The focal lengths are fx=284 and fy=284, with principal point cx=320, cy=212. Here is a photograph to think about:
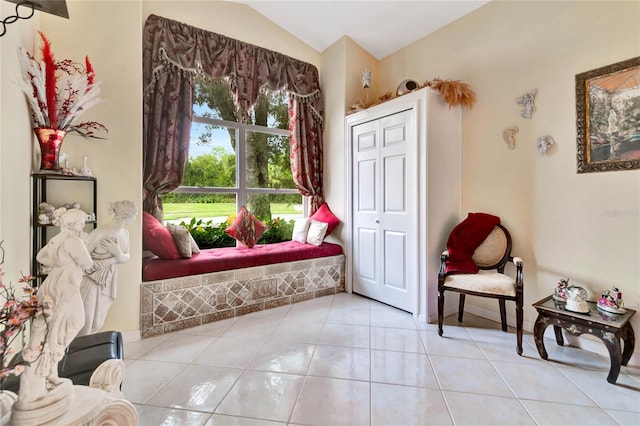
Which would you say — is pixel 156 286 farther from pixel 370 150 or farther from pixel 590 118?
pixel 590 118

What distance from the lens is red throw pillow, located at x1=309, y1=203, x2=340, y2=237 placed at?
3.69 metres

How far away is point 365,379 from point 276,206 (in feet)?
8.11

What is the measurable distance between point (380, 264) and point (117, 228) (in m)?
2.49

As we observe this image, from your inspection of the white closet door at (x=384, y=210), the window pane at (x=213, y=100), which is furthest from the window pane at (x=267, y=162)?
the white closet door at (x=384, y=210)

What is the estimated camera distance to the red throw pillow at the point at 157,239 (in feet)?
8.55

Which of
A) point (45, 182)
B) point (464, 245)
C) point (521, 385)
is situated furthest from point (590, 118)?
point (45, 182)

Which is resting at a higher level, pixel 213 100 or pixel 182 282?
pixel 213 100

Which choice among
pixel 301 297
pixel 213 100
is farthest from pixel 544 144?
pixel 213 100

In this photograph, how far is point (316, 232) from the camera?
11.8 ft

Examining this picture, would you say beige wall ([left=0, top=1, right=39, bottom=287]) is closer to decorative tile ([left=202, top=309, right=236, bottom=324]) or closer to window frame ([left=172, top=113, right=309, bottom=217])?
decorative tile ([left=202, top=309, right=236, bottom=324])

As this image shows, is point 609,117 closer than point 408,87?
Yes

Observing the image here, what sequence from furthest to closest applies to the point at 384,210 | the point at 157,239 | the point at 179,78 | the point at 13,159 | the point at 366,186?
the point at 366,186, the point at 384,210, the point at 179,78, the point at 157,239, the point at 13,159

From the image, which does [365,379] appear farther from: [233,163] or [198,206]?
[233,163]

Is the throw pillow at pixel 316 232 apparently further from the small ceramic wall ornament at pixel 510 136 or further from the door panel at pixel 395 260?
the small ceramic wall ornament at pixel 510 136
